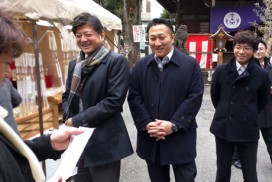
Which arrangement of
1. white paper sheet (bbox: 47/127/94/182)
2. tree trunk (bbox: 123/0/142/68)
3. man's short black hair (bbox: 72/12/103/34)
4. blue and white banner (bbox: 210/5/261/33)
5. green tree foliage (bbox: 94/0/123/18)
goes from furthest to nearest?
green tree foliage (bbox: 94/0/123/18), blue and white banner (bbox: 210/5/261/33), tree trunk (bbox: 123/0/142/68), man's short black hair (bbox: 72/12/103/34), white paper sheet (bbox: 47/127/94/182)

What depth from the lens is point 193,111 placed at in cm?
250

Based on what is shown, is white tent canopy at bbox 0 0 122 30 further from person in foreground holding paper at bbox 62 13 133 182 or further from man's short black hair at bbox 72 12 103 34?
person in foreground holding paper at bbox 62 13 133 182

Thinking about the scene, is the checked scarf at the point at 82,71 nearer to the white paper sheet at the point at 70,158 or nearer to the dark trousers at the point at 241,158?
the white paper sheet at the point at 70,158

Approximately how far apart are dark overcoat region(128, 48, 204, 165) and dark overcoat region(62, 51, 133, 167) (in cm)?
25

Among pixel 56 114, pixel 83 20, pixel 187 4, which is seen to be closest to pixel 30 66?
pixel 56 114

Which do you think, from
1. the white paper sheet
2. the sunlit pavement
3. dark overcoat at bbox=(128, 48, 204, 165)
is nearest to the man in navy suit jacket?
dark overcoat at bbox=(128, 48, 204, 165)

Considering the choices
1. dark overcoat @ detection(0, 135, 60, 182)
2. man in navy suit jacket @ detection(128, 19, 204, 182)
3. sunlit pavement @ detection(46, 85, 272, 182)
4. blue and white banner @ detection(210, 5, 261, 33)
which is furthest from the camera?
blue and white banner @ detection(210, 5, 261, 33)

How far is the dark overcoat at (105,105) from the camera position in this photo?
7.64 ft

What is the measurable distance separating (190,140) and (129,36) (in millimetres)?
10823

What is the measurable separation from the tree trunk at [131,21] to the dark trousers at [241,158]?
32.7 feet

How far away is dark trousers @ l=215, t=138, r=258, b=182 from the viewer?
2834mm

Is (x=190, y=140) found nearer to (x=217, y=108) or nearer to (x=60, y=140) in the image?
(x=217, y=108)

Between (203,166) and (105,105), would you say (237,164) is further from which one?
(105,105)

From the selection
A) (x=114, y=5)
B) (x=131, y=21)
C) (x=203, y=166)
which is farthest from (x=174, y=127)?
(x=114, y=5)
